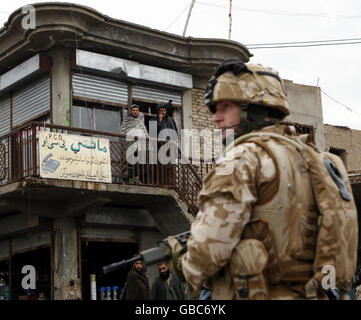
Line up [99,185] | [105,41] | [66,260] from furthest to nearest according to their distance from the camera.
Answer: [105,41] → [66,260] → [99,185]

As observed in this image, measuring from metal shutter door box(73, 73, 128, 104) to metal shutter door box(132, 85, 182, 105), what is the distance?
31 centimetres

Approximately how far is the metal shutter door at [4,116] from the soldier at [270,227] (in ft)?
42.7

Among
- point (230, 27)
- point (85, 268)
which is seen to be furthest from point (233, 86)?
point (230, 27)

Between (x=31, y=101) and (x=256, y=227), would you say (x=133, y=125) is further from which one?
(x=256, y=227)

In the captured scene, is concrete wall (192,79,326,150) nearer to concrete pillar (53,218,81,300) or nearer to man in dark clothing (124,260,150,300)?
concrete pillar (53,218,81,300)

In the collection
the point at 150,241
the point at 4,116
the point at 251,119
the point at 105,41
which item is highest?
the point at 105,41

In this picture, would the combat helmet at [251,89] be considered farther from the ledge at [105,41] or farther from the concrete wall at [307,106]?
the concrete wall at [307,106]

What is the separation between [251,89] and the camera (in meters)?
3.14

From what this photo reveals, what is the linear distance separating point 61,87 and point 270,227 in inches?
443

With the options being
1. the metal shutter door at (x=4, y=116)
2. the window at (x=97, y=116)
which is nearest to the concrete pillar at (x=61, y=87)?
the window at (x=97, y=116)

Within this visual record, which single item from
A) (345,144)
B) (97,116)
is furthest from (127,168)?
A: (345,144)

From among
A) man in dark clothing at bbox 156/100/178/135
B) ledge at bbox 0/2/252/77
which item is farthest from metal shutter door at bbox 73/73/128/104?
man in dark clothing at bbox 156/100/178/135

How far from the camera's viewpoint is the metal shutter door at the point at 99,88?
13894mm
